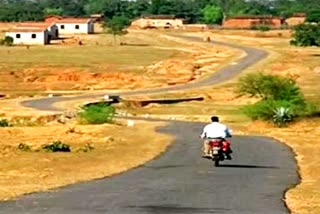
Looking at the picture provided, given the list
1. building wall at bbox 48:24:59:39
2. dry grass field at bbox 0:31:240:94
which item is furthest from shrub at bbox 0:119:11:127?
building wall at bbox 48:24:59:39

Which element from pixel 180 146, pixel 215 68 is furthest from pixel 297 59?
pixel 180 146

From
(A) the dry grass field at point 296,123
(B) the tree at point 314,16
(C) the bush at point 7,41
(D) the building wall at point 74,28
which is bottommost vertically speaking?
(D) the building wall at point 74,28

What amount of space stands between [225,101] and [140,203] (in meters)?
56.6

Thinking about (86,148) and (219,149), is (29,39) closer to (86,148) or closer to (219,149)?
(86,148)

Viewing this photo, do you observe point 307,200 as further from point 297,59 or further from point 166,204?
point 297,59

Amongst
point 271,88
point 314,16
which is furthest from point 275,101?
point 314,16

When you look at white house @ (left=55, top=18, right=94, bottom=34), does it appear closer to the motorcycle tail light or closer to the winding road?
the winding road

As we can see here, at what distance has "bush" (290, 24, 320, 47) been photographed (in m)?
134

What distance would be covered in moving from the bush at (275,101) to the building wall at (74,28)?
111 m

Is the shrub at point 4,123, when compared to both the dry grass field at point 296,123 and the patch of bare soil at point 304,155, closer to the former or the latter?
the dry grass field at point 296,123

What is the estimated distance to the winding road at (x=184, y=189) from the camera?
1833 centimetres

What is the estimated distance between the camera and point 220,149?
89.6 ft

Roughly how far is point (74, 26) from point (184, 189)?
15941cm

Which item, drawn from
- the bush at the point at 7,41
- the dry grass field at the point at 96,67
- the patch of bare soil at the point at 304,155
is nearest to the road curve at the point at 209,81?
the dry grass field at the point at 96,67
